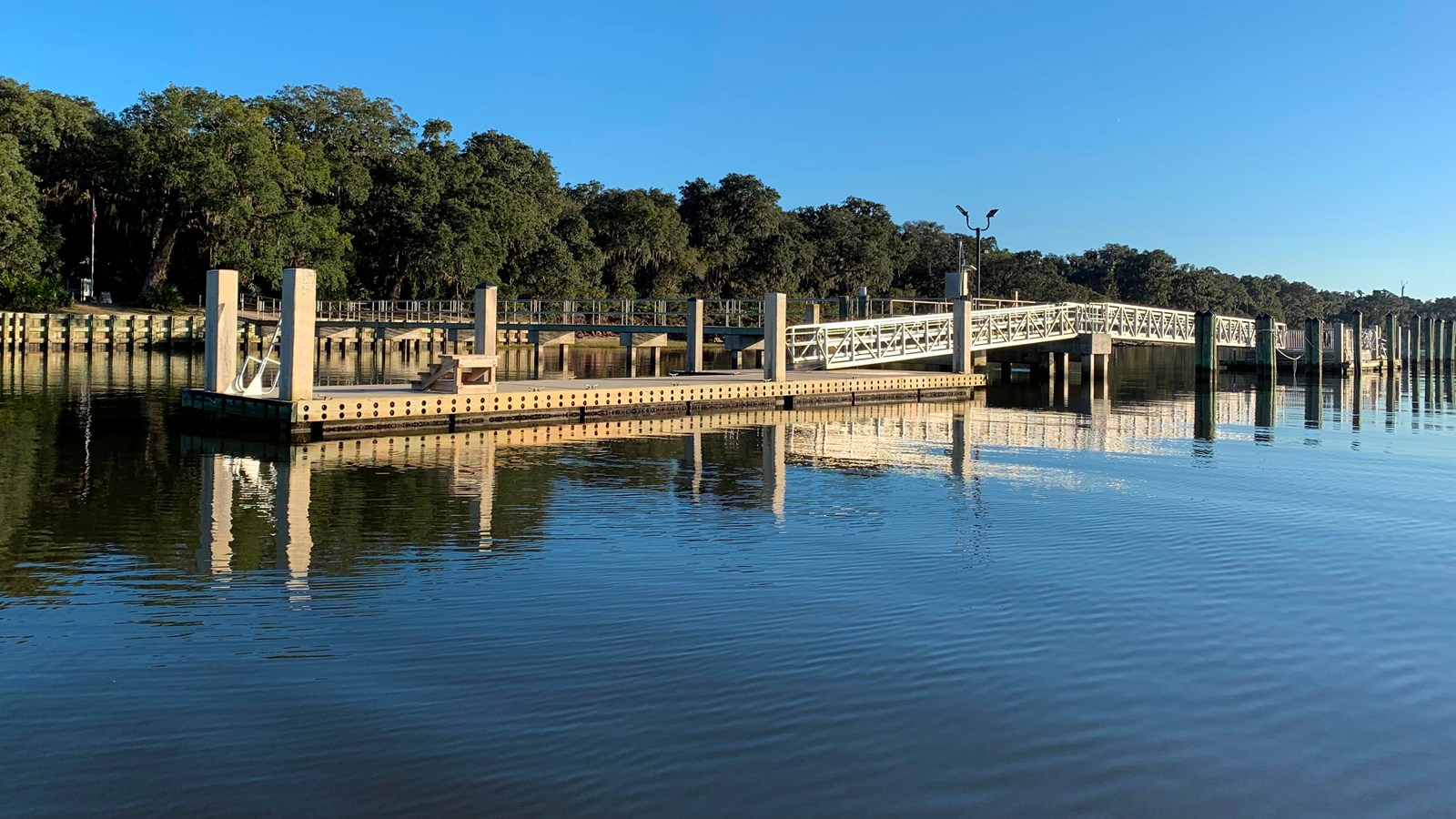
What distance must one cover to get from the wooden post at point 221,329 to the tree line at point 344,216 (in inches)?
1521

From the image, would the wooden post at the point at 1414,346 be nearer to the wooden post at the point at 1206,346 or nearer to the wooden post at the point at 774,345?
the wooden post at the point at 1206,346

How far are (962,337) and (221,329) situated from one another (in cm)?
2432

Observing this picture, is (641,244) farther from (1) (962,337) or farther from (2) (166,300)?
(1) (962,337)

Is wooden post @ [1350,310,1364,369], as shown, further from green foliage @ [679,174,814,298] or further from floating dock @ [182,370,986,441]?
green foliage @ [679,174,814,298]

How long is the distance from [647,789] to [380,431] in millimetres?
19092

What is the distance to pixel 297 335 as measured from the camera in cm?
2316

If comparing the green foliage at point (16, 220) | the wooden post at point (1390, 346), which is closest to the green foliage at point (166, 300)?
the green foliage at point (16, 220)

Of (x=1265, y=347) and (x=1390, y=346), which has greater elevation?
(x=1390, y=346)

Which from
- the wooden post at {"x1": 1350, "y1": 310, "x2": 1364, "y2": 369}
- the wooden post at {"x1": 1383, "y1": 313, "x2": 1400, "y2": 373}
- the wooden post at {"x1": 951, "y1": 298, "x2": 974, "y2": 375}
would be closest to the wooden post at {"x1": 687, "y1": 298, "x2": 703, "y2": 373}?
the wooden post at {"x1": 951, "y1": 298, "x2": 974, "y2": 375}

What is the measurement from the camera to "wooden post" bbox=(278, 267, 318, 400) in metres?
22.9

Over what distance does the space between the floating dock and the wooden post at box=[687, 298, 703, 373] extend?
2864 mm

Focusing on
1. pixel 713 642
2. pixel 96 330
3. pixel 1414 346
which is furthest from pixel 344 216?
pixel 713 642

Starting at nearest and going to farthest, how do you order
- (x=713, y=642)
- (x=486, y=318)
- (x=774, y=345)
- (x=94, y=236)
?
(x=713, y=642) → (x=774, y=345) → (x=486, y=318) → (x=94, y=236)

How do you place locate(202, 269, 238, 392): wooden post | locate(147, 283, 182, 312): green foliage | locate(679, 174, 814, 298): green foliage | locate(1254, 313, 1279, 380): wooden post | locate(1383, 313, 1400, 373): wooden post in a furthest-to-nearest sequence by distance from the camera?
1. locate(679, 174, 814, 298): green foliage
2. locate(147, 283, 182, 312): green foliage
3. locate(1383, 313, 1400, 373): wooden post
4. locate(1254, 313, 1279, 380): wooden post
5. locate(202, 269, 238, 392): wooden post
